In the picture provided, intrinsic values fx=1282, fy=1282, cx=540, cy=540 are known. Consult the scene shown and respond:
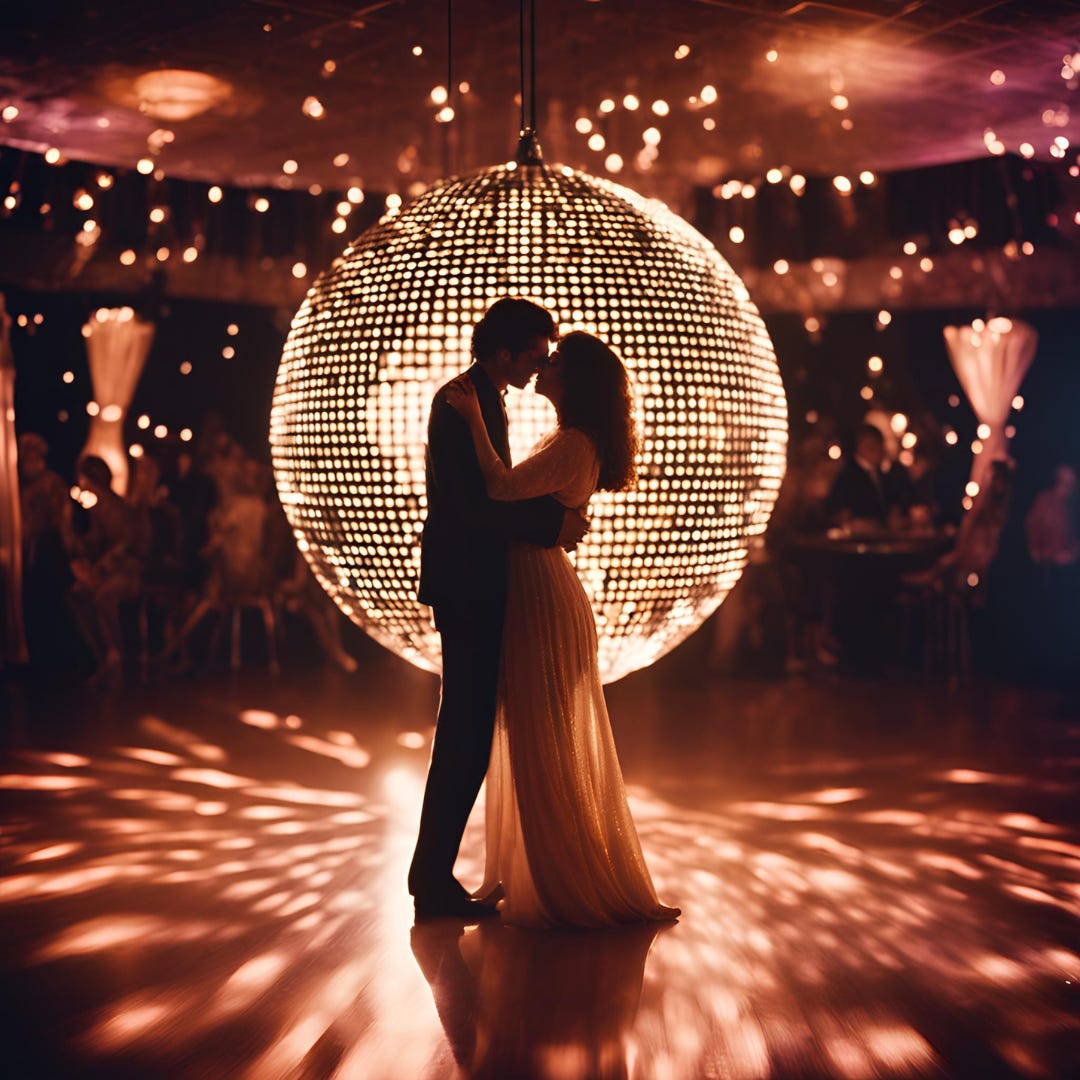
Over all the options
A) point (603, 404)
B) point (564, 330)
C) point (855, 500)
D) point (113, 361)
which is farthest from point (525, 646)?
point (113, 361)

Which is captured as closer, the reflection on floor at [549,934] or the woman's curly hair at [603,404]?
the reflection on floor at [549,934]

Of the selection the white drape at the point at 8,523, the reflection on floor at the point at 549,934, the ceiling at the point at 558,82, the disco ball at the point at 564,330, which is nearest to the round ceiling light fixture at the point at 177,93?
the ceiling at the point at 558,82

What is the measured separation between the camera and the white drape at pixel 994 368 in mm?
9617

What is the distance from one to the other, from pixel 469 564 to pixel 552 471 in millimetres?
306

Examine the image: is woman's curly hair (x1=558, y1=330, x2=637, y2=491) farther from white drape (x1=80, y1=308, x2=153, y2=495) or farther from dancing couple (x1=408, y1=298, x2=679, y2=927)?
white drape (x1=80, y1=308, x2=153, y2=495)

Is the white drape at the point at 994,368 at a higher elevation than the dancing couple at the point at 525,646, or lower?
higher

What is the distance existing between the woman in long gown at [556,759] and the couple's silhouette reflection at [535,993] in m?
0.09

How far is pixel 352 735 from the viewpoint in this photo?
592 cm

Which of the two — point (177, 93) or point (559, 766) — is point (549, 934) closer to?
point (559, 766)

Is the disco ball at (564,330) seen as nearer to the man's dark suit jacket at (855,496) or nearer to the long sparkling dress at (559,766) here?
the long sparkling dress at (559,766)

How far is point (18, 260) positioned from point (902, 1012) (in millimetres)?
8312

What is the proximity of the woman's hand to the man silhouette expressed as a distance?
0.06 feet

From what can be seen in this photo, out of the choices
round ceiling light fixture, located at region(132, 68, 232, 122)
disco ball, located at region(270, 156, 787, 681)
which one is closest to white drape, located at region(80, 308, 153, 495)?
round ceiling light fixture, located at region(132, 68, 232, 122)

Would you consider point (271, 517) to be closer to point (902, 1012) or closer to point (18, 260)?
point (18, 260)
